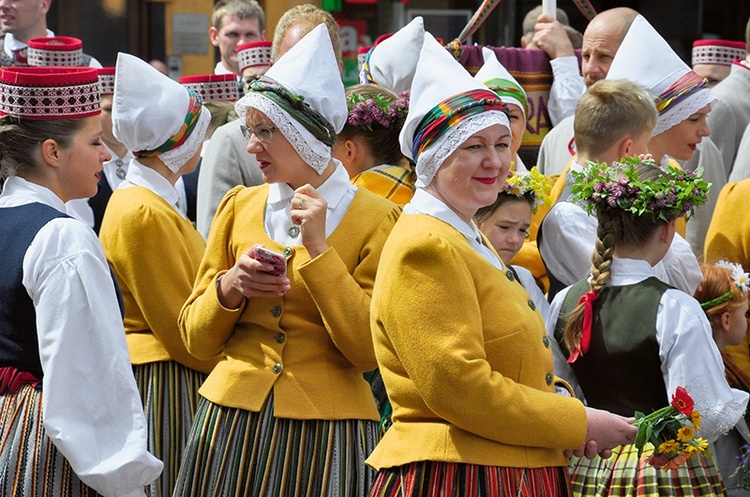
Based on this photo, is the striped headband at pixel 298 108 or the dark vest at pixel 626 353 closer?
the dark vest at pixel 626 353

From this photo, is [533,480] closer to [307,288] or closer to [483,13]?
[307,288]

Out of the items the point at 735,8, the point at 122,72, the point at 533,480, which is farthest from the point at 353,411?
the point at 735,8

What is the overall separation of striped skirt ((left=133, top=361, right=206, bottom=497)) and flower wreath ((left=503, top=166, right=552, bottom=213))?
54.7 inches

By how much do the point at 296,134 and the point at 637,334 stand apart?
1169 millimetres

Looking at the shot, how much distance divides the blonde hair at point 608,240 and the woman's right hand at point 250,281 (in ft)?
2.84

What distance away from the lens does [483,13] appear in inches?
239

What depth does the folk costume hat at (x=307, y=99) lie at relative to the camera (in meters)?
3.74

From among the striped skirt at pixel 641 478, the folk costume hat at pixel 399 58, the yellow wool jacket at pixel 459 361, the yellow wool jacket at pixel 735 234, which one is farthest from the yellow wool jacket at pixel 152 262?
the yellow wool jacket at pixel 735 234

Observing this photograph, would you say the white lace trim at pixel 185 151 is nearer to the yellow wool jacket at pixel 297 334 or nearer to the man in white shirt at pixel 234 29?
the yellow wool jacket at pixel 297 334

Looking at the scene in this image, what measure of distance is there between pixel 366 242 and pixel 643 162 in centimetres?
93

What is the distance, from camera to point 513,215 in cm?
450

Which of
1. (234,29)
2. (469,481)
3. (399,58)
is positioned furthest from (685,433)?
(234,29)

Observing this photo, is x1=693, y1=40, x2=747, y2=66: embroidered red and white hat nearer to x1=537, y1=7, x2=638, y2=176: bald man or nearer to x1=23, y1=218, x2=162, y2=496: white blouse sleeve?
x1=537, y1=7, x2=638, y2=176: bald man

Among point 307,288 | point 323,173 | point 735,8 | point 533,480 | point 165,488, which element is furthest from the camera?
point 735,8
